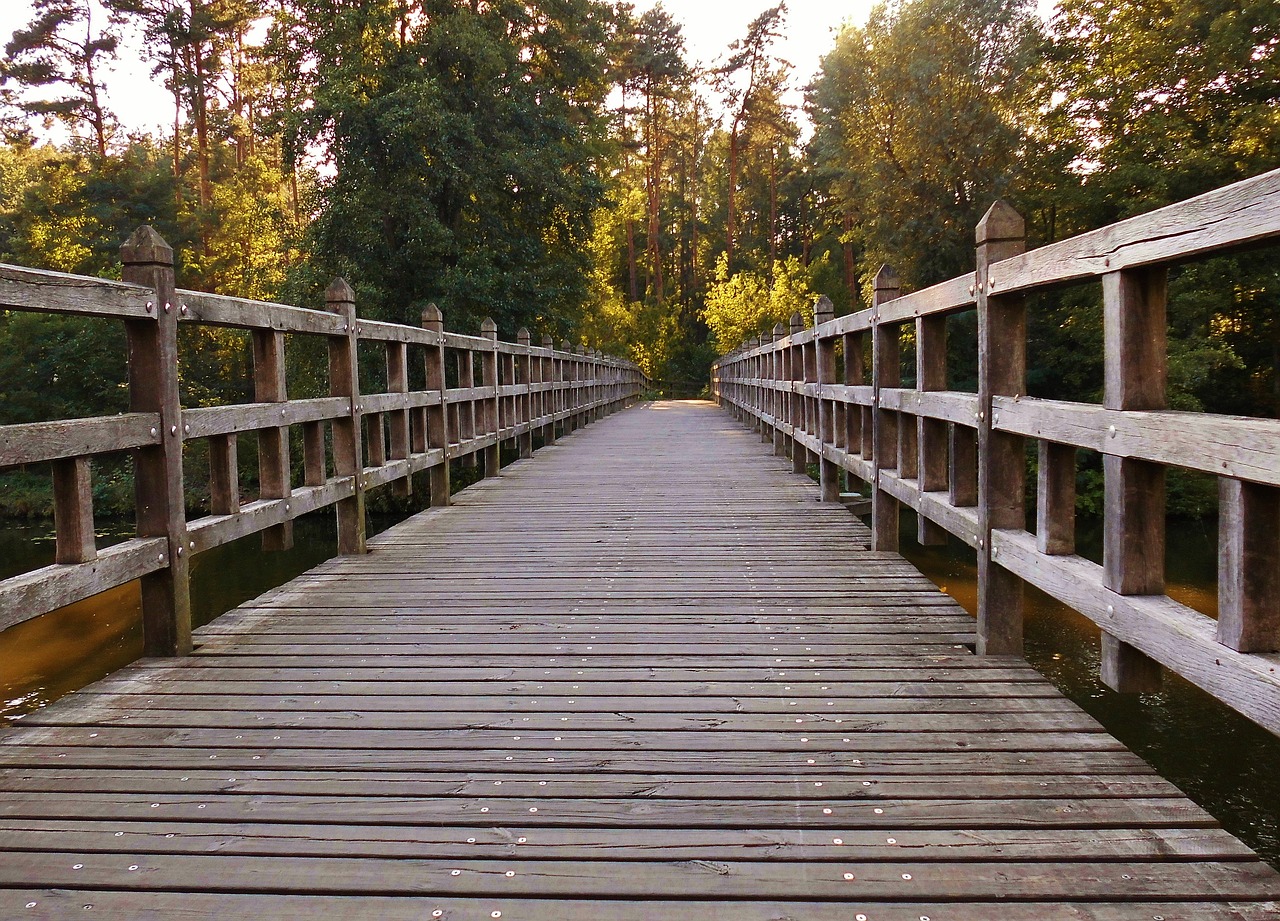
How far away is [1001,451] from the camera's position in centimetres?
313

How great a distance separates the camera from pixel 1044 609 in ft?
31.8

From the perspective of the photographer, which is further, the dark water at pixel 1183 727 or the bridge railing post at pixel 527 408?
the bridge railing post at pixel 527 408

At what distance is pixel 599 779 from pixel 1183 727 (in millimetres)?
6348

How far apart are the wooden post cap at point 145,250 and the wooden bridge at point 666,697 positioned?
14mm

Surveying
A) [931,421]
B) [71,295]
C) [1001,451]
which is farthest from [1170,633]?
[71,295]

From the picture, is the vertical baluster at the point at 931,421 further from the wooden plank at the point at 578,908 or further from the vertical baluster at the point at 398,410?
the vertical baluster at the point at 398,410

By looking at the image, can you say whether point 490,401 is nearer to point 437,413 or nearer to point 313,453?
point 437,413

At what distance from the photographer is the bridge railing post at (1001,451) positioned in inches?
122

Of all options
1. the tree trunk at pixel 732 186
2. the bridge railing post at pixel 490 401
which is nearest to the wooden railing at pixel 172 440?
the bridge railing post at pixel 490 401

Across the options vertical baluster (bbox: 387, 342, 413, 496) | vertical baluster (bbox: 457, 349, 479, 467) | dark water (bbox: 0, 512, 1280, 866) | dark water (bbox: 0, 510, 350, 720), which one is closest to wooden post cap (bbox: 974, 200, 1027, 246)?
vertical baluster (bbox: 387, 342, 413, 496)

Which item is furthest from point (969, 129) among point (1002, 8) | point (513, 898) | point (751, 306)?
point (513, 898)

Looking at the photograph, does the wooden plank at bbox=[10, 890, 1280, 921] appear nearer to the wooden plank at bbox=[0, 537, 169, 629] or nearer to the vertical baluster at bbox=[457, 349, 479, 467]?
the wooden plank at bbox=[0, 537, 169, 629]

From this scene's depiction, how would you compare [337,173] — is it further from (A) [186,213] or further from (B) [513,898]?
(B) [513,898]

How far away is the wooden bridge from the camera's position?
175 cm
